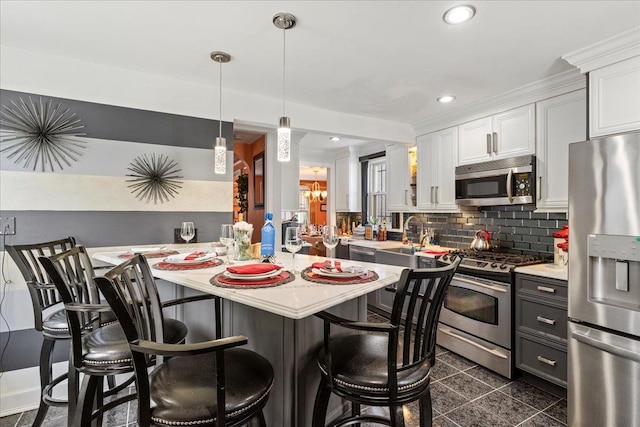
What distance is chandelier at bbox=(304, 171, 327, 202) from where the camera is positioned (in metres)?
10.6

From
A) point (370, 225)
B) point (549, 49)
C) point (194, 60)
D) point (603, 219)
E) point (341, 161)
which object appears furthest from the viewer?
point (341, 161)

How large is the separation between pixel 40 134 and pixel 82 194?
49cm

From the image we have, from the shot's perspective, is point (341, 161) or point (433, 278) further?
point (341, 161)

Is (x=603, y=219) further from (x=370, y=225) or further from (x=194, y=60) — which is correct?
(x=370, y=225)

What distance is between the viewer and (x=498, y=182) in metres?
3.07

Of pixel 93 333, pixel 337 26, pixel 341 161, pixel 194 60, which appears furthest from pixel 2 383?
pixel 341 161

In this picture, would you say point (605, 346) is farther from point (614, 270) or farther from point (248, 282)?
point (248, 282)

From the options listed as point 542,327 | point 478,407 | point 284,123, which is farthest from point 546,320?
point 284,123

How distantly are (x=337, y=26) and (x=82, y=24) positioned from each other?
1525mm

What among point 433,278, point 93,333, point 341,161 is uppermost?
point 341,161

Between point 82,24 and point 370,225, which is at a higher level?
point 82,24

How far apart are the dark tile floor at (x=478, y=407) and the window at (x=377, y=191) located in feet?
9.76

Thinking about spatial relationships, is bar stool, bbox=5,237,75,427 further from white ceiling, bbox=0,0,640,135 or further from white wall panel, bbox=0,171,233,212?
white ceiling, bbox=0,0,640,135

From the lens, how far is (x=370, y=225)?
205 inches
